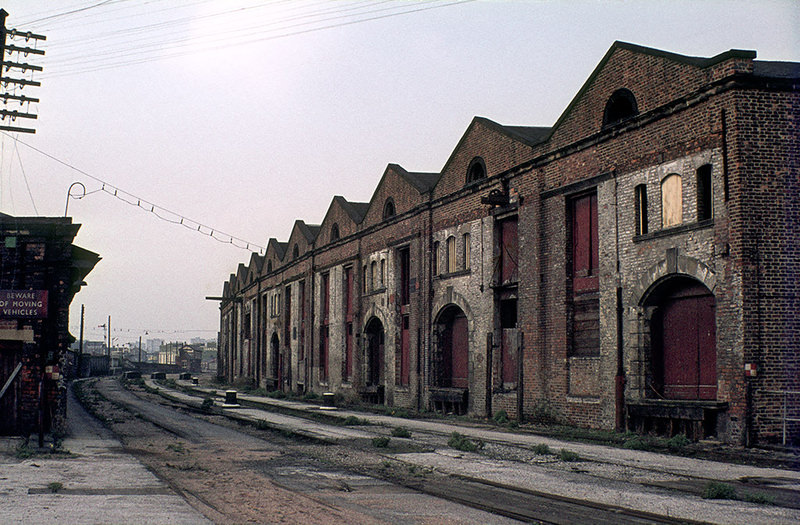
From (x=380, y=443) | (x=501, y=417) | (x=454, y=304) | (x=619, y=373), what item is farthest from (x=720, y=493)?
(x=454, y=304)

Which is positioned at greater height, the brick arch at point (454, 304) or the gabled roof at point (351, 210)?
the gabled roof at point (351, 210)

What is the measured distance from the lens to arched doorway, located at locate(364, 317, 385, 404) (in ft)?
111

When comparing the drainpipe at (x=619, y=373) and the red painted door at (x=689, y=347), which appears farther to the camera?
the drainpipe at (x=619, y=373)

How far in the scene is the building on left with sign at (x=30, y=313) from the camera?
15945mm

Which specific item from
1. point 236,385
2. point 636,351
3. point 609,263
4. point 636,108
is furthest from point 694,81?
point 236,385

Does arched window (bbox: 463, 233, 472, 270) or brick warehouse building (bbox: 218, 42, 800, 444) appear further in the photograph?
arched window (bbox: 463, 233, 472, 270)

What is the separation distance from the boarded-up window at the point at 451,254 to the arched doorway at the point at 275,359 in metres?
24.8

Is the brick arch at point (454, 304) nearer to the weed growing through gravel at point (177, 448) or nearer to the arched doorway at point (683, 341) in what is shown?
the arched doorway at point (683, 341)

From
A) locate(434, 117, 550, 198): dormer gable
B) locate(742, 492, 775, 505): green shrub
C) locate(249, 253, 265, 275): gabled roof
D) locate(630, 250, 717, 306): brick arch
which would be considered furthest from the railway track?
locate(249, 253, 265, 275): gabled roof

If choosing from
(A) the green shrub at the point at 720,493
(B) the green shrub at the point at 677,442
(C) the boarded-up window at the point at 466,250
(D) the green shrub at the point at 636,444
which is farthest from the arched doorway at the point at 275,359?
(A) the green shrub at the point at 720,493

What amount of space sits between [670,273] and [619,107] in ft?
15.2

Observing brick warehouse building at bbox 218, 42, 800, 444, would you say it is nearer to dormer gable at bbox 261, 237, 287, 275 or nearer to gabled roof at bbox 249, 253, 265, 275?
dormer gable at bbox 261, 237, 287, 275

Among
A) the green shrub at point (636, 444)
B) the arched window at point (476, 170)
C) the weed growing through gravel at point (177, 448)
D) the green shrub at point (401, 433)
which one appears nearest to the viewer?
the green shrub at point (636, 444)

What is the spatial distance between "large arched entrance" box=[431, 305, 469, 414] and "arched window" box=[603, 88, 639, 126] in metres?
9.55
